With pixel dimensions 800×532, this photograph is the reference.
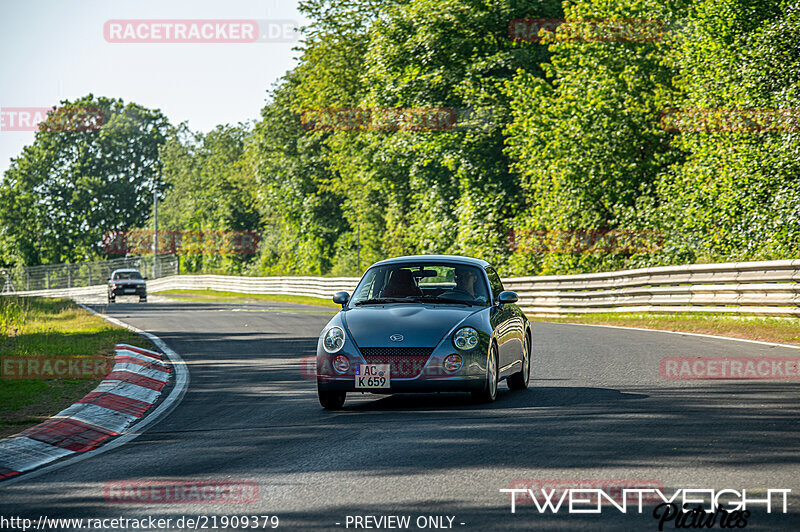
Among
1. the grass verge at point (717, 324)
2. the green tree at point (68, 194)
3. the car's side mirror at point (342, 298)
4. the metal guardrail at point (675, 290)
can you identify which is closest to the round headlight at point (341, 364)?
the car's side mirror at point (342, 298)

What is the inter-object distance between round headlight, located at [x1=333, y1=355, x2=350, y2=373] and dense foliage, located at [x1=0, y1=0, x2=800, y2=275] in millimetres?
14646

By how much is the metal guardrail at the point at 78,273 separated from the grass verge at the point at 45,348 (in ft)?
168

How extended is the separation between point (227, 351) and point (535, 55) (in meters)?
27.5

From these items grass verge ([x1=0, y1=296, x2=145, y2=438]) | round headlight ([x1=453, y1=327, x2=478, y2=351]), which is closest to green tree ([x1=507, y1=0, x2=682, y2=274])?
grass verge ([x1=0, y1=296, x2=145, y2=438])

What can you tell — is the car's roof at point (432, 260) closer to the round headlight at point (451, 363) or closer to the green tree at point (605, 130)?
the round headlight at point (451, 363)

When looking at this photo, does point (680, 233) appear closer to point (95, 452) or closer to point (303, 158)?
point (95, 452)

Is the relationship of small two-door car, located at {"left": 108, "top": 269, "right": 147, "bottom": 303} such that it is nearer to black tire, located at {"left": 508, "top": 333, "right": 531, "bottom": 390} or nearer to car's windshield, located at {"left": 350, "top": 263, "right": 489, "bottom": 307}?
car's windshield, located at {"left": 350, "top": 263, "right": 489, "bottom": 307}

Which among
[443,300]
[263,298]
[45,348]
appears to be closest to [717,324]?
[443,300]

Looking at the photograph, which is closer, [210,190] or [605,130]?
[605,130]

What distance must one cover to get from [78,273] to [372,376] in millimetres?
74206

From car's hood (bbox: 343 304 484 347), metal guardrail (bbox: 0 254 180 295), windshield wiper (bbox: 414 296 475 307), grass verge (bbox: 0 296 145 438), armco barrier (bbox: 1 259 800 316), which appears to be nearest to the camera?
Result: car's hood (bbox: 343 304 484 347)

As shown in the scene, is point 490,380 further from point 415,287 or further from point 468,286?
point 415,287

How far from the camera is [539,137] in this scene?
35969 millimetres

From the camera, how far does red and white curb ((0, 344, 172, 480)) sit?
7816 mm
